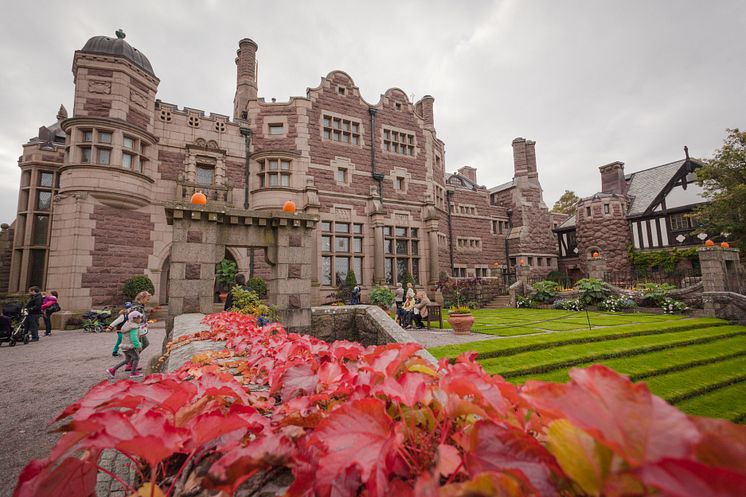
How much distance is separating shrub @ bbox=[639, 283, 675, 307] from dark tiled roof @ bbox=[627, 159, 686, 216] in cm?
1186

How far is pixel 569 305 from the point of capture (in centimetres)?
1642

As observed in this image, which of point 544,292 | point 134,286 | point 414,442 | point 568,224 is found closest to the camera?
point 414,442

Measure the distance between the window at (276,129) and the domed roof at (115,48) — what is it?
5.58 metres

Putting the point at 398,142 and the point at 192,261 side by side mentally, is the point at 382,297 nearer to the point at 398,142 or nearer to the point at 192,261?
the point at 398,142

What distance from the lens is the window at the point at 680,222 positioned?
22.2 m

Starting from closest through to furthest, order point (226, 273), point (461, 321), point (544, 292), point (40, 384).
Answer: point (40, 384) < point (461, 321) < point (226, 273) < point (544, 292)

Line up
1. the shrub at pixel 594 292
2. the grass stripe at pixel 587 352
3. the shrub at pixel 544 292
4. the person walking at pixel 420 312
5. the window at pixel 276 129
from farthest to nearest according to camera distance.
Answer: the shrub at pixel 544 292 → the window at pixel 276 129 → the shrub at pixel 594 292 → the person walking at pixel 420 312 → the grass stripe at pixel 587 352

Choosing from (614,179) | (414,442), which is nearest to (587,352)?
(414,442)

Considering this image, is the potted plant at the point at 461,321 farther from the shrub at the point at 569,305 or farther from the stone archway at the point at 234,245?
the shrub at the point at 569,305

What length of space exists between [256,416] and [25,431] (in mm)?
5113

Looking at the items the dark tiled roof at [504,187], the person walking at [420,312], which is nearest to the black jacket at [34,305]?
the person walking at [420,312]

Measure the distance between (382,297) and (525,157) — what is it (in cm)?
1847

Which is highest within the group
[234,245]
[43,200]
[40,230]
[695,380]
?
[43,200]

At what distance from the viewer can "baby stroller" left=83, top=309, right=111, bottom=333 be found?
11906 mm
